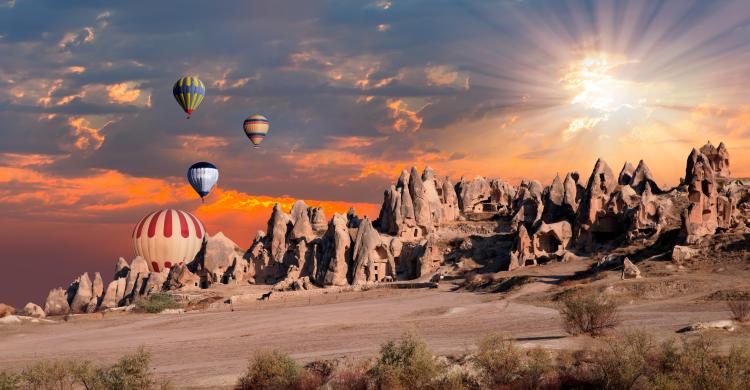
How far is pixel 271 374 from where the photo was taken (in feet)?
74.7

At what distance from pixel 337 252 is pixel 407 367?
43.6 m

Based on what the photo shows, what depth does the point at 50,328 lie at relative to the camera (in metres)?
46.5

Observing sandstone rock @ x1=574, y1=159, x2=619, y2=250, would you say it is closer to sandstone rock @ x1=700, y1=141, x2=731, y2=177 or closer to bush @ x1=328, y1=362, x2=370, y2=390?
sandstone rock @ x1=700, y1=141, x2=731, y2=177

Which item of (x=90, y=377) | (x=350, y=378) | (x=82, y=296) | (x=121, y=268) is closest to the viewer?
(x=90, y=377)

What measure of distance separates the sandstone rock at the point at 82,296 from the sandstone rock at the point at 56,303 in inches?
28.0

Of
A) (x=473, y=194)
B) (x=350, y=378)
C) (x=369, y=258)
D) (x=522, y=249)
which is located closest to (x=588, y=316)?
(x=350, y=378)

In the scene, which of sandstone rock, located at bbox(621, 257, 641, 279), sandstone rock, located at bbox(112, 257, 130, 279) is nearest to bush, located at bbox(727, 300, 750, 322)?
sandstone rock, located at bbox(621, 257, 641, 279)

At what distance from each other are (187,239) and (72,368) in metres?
59.3

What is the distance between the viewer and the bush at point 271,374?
2259 cm

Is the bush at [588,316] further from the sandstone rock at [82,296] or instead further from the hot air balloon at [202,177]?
the hot air balloon at [202,177]

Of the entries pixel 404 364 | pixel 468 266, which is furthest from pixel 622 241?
pixel 404 364

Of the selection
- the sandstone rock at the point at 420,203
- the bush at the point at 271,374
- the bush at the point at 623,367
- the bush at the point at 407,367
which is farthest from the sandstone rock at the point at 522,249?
the bush at the point at 407,367

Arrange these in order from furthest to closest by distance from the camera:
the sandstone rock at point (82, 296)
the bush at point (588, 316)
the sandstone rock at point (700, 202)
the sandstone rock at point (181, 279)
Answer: the sandstone rock at point (82, 296), the sandstone rock at point (181, 279), the sandstone rock at point (700, 202), the bush at point (588, 316)

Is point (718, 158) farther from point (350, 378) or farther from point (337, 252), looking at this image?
point (350, 378)
